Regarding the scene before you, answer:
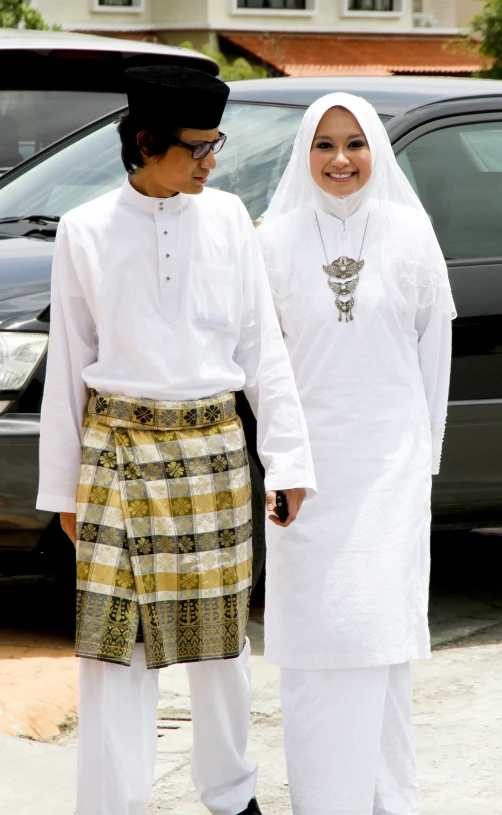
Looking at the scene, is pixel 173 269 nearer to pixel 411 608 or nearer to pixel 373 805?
pixel 411 608

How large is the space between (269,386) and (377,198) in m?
0.65

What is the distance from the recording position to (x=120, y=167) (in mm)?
5488

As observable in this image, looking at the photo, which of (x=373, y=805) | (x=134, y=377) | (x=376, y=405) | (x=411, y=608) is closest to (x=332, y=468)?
(x=376, y=405)

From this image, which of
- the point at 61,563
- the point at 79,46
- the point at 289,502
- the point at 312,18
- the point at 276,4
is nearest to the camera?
the point at 289,502

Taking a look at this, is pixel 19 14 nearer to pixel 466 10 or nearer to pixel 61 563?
pixel 466 10

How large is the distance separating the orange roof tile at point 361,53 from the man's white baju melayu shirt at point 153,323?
28.7 m

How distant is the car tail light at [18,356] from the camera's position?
448cm

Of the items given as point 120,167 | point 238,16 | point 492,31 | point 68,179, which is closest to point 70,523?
point 120,167

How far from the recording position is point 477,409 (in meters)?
5.02

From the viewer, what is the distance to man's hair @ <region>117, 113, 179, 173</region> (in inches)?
120

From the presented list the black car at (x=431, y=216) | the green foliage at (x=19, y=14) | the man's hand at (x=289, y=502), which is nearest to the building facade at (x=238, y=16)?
the green foliage at (x=19, y=14)

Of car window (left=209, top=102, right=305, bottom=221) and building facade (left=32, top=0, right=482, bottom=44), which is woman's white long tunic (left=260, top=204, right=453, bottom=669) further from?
building facade (left=32, top=0, right=482, bottom=44)

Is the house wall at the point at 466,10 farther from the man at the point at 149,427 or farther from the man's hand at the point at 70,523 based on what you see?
the man's hand at the point at 70,523

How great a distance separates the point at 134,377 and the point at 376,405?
65cm
